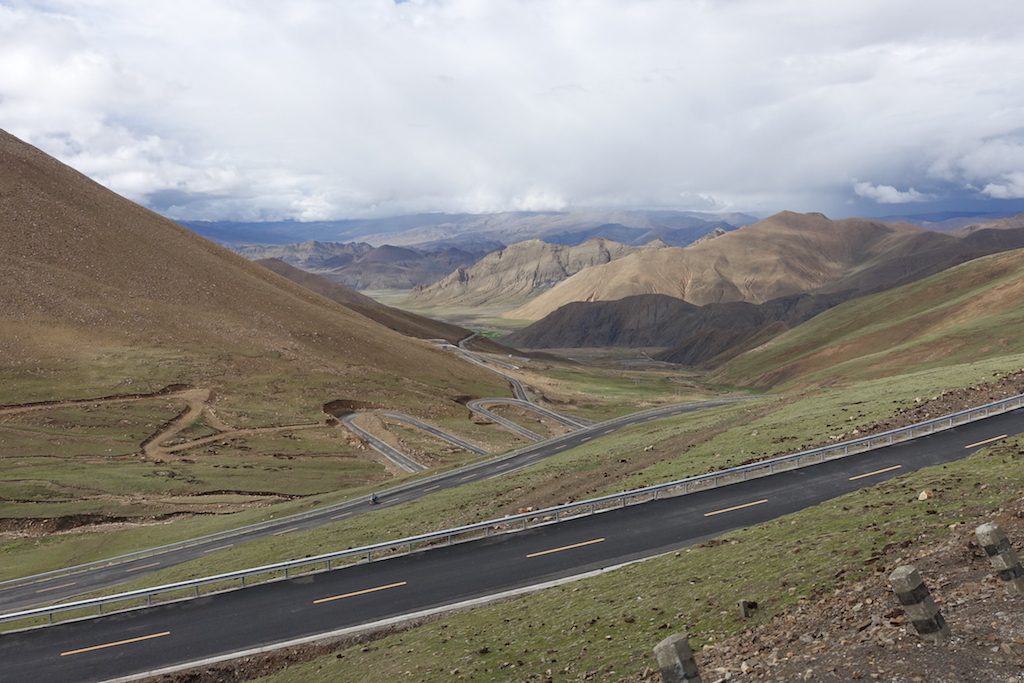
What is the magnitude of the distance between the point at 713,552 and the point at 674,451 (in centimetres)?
2338

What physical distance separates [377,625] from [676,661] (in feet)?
58.3

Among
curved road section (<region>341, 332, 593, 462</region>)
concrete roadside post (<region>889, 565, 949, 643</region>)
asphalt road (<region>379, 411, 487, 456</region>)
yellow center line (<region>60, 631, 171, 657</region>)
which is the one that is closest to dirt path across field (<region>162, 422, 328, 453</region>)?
curved road section (<region>341, 332, 593, 462</region>)

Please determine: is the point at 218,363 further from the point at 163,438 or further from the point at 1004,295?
the point at 1004,295

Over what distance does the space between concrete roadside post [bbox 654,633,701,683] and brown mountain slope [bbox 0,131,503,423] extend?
87.4 meters

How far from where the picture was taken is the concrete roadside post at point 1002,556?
1134 centimetres

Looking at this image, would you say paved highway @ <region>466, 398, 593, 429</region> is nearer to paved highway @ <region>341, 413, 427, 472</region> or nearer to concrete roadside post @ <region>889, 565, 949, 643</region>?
paved highway @ <region>341, 413, 427, 472</region>

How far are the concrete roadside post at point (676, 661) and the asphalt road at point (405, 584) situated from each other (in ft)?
41.1

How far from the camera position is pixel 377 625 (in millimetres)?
24234

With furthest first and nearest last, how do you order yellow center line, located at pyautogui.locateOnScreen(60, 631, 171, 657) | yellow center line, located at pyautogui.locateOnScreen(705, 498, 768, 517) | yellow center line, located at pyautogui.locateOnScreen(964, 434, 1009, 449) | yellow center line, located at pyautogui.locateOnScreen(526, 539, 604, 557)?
yellow center line, located at pyautogui.locateOnScreen(964, 434, 1009, 449), yellow center line, located at pyautogui.locateOnScreen(705, 498, 768, 517), yellow center line, located at pyautogui.locateOnScreen(526, 539, 604, 557), yellow center line, located at pyautogui.locateOnScreen(60, 631, 171, 657)

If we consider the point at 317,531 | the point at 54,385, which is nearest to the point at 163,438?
the point at 54,385

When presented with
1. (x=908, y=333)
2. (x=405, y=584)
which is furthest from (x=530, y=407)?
(x=405, y=584)

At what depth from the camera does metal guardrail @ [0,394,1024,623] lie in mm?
29102

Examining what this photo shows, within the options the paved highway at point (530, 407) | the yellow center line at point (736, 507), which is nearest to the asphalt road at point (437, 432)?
the paved highway at point (530, 407)

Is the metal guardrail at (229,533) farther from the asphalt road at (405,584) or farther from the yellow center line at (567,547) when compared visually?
the yellow center line at (567,547)
